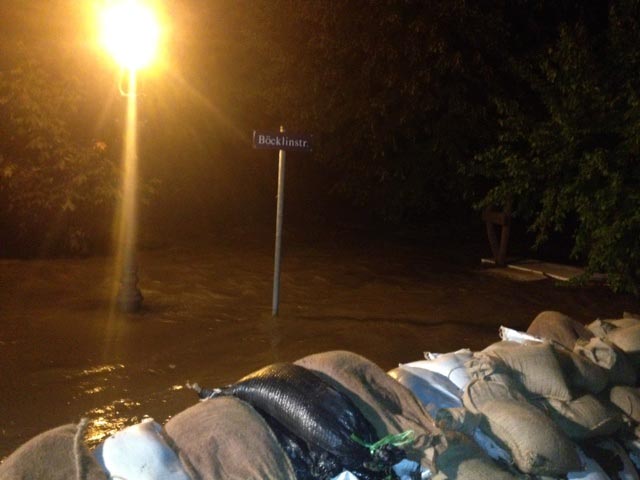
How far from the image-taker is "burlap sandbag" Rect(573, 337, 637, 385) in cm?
491

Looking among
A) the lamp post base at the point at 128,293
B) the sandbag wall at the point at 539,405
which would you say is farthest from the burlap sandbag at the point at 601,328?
the lamp post base at the point at 128,293

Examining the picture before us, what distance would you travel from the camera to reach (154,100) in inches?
765

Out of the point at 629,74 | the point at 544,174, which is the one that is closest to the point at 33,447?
the point at 544,174

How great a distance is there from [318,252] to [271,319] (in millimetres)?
6540

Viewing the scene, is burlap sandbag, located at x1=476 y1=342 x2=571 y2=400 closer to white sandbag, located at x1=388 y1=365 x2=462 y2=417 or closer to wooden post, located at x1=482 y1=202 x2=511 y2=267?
white sandbag, located at x1=388 y1=365 x2=462 y2=417

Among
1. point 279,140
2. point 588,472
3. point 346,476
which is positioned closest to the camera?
point 346,476

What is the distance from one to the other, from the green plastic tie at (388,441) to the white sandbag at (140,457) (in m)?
0.81

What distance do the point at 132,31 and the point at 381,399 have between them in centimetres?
680

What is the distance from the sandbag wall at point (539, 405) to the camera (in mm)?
3643

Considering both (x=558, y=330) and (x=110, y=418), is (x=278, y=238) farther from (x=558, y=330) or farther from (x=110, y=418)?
(x=558, y=330)

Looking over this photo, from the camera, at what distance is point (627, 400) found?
4.75 m

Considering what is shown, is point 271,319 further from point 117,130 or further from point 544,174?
point 117,130

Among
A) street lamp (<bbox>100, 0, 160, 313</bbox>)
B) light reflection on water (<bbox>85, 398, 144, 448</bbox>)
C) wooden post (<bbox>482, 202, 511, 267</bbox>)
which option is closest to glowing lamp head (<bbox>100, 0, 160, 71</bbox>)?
street lamp (<bbox>100, 0, 160, 313</bbox>)

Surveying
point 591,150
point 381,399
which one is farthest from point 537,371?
point 591,150
